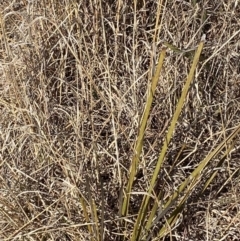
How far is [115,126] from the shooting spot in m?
1.37

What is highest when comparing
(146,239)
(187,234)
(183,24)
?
(183,24)

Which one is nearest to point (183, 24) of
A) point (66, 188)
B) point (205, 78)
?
point (205, 78)

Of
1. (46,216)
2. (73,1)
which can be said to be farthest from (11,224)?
(73,1)

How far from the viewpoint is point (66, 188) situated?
1.24m

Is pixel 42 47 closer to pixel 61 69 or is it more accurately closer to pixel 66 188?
pixel 61 69

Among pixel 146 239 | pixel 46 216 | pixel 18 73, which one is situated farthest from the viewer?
pixel 18 73

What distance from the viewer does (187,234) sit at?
4.12ft

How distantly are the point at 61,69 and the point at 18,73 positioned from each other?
0.45 ft

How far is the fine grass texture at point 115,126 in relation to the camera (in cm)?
120

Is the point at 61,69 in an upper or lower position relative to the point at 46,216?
upper

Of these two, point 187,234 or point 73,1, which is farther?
point 73,1

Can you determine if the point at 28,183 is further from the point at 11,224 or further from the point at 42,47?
the point at 42,47

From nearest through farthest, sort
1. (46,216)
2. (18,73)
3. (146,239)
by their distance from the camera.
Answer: (146,239) → (46,216) → (18,73)

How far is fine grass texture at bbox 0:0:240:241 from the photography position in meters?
1.20
